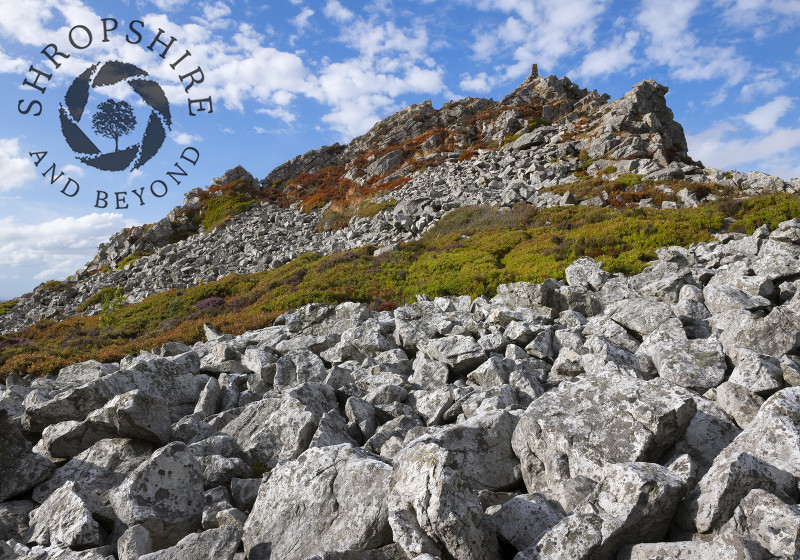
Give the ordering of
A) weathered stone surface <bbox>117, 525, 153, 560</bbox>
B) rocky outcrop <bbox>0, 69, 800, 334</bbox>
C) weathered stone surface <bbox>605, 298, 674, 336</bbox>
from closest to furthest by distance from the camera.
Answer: weathered stone surface <bbox>117, 525, 153, 560</bbox> < weathered stone surface <bbox>605, 298, 674, 336</bbox> < rocky outcrop <bbox>0, 69, 800, 334</bbox>

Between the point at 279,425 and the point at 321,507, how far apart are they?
232 centimetres

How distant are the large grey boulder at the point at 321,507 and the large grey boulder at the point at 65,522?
6.26 feet

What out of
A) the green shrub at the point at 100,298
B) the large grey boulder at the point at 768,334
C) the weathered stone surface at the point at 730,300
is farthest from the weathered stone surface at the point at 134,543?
the green shrub at the point at 100,298

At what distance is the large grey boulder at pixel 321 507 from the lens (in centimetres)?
490

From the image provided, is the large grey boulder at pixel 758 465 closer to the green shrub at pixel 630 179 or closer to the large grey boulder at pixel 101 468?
the large grey boulder at pixel 101 468

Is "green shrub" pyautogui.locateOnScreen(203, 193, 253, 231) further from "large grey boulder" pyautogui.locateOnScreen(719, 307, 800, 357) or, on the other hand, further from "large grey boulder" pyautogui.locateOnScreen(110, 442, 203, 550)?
"large grey boulder" pyautogui.locateOnScreen(719, 307, 800, 357)

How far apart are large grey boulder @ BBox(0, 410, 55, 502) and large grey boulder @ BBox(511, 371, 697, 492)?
6804 mm

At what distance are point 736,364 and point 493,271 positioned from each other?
46.7 feet

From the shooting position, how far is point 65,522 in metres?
5.74

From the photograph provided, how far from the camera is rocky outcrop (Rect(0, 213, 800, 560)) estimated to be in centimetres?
442

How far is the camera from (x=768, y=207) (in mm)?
24031

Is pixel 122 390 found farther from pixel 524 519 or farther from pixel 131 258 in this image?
pixel 131 258

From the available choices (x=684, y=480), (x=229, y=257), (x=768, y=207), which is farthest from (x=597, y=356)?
(x=229, y=257)

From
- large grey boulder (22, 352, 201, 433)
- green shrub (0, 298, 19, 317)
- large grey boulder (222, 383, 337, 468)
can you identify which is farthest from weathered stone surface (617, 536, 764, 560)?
green shrub (0, 298, 19, 317)
